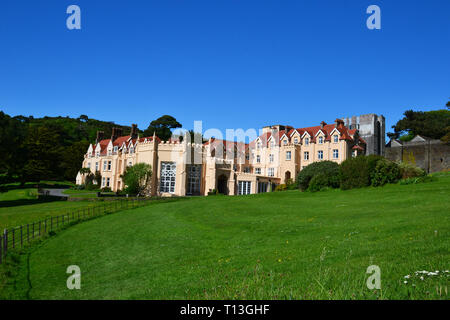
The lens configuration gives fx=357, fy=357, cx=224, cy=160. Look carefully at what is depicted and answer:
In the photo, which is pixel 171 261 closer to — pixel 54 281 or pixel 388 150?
pixel 54 281

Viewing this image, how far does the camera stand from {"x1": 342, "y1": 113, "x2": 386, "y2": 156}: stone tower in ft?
195

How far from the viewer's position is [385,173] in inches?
1261

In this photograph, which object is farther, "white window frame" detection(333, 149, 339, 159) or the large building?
"white window frame" detection(333, 149, 339, 159)

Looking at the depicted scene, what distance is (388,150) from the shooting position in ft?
197

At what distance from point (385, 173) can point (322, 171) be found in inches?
264

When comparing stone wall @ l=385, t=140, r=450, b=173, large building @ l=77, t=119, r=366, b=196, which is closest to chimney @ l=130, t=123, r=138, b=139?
large building @ l=77, t=119, r=366, b=196

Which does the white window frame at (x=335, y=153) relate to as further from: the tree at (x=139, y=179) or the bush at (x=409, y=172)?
the tree at (x=139, y=179)

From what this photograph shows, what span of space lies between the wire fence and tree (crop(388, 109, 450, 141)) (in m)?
59.8

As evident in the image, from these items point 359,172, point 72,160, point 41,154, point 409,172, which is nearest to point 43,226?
point 359,172

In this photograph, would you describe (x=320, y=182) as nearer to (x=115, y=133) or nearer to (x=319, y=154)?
(x=319, y=154)

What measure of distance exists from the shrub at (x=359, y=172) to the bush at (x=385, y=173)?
20.5 inches

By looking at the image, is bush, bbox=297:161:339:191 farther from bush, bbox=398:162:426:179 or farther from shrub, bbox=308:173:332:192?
bush, bbox=398:162:426:179

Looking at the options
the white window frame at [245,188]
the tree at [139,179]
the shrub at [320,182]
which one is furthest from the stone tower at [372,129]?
the tree at [139,179]
